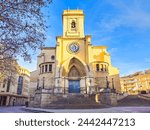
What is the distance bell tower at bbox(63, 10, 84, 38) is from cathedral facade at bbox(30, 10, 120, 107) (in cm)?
46

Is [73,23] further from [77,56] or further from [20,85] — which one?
[20,85]

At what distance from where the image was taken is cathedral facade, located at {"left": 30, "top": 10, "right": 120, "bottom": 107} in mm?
24059

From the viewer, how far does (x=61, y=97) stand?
822 inches

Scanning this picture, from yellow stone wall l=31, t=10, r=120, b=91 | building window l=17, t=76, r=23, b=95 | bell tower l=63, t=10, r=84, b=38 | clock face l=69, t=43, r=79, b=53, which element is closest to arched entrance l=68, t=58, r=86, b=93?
yellow stone wall l=31, t=10, r=120, b=91

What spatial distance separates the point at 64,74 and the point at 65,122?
21527 mm

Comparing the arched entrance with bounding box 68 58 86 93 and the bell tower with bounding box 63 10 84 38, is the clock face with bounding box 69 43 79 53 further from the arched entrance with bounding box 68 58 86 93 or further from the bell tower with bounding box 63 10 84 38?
the bell tower with bounding box 63 10 84 38

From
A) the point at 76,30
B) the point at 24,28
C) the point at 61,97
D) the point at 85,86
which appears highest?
the point at 76,30

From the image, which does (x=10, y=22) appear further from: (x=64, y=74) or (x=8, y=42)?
(x=64, y=74)

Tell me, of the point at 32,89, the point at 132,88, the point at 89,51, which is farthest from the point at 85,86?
the point at 132,88

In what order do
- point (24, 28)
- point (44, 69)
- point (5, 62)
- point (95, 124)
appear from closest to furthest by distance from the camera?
point (95, 124), point (24, 28), point (5, 62), point (44, 69)

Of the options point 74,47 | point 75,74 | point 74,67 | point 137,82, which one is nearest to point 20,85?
point 74,67

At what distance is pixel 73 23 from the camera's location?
30703 millimetres

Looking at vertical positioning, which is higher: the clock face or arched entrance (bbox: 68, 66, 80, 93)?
the clock face

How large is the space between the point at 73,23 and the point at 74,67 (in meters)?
9.84
